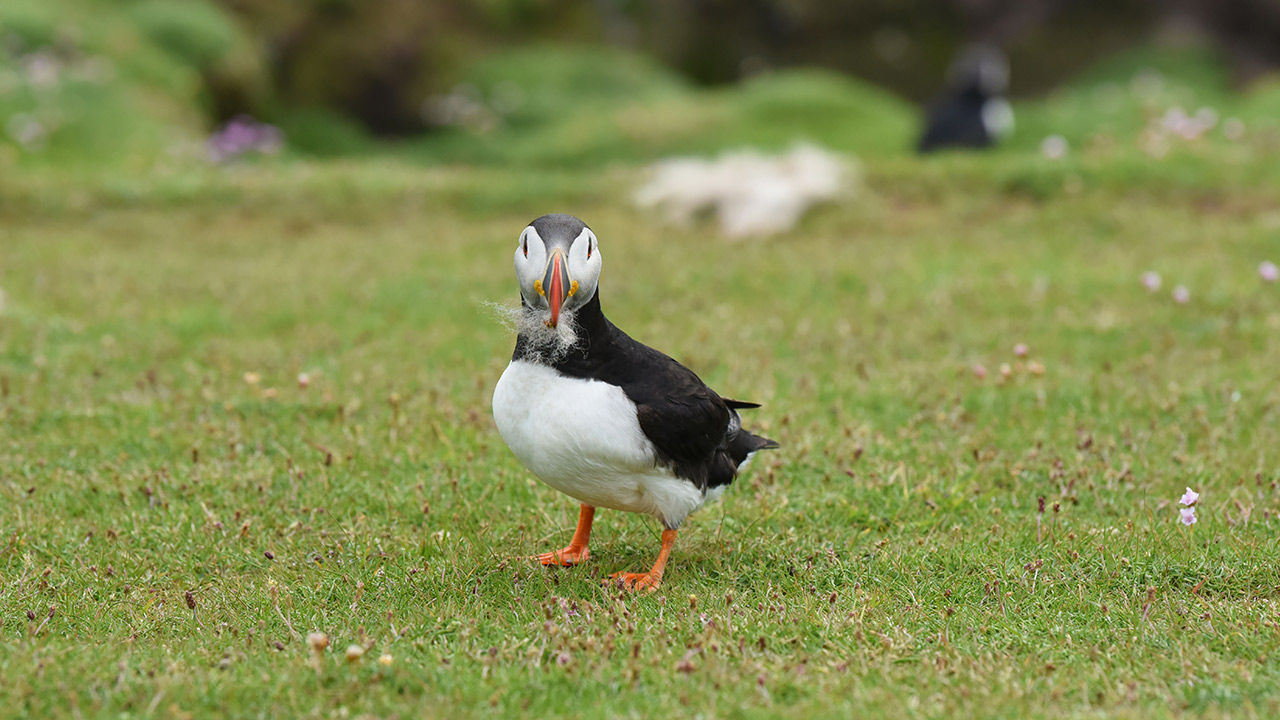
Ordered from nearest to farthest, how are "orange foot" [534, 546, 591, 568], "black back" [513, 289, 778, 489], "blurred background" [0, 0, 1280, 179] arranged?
"black back" [513, 289, 778, 489] < "orange foot" [534, 546, 591, 568] < "blurred background" [0, 0, 1280, 179]

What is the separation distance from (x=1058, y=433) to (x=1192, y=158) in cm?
772

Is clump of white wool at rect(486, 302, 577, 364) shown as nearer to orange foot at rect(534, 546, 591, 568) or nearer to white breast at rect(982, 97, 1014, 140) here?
orange foot at rect(534, 546, 591, 568)

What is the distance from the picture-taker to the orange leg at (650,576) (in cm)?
500

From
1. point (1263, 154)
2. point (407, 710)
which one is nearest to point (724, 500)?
point (407, 710)

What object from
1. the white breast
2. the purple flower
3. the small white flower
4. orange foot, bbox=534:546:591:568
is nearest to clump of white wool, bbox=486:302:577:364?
orange foot, bbox=534:546:591:568

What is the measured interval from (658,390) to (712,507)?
4.65 ft

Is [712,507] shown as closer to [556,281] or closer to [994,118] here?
[556,281]

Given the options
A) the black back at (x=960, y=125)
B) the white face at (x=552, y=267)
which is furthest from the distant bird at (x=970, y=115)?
the white face at (x=552, y=267)

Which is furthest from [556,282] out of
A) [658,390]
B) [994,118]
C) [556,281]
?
[994,118]

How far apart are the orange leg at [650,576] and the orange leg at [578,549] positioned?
269 mm

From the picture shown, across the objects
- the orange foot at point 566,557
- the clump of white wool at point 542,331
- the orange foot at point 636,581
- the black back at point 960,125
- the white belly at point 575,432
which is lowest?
the orange foot at point 566,557

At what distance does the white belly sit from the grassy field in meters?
0.38

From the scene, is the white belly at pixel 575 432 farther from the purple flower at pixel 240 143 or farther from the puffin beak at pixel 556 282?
the purple flower at pixel 240 143

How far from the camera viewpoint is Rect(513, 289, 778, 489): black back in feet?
15.4
